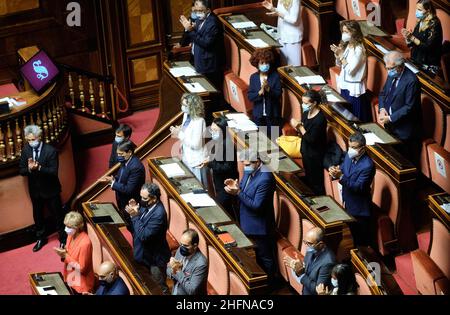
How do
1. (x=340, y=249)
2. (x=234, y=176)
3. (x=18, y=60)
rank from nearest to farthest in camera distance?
1. (x=340, y=249)
2. (x=234, y=176)
3. (x=18, y=60)

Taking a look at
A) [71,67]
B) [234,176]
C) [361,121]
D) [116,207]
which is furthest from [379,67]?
[71,67]

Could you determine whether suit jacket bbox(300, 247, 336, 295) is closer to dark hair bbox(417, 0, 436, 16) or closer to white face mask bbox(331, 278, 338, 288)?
white face mask bbox(331, 278, 338, 288)

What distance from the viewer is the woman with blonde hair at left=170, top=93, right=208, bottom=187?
8.55m

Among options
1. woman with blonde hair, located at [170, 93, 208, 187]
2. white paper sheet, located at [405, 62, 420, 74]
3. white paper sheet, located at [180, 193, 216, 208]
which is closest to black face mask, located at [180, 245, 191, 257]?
white paper sheet, located at [180, 193, 216, 208]

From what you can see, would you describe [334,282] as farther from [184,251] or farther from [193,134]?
[193,134]

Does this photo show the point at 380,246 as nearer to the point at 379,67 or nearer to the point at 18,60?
the point at 379,67

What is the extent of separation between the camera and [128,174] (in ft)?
28.4

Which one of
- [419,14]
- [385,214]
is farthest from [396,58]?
[385,214]

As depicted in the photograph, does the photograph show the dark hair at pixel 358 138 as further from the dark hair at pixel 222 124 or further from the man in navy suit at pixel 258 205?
the dark hair at pixel 222 124

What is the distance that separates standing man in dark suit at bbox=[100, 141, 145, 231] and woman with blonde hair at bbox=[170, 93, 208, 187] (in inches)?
14.9

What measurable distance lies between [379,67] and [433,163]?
1.00 meters

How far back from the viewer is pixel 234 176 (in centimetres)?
870

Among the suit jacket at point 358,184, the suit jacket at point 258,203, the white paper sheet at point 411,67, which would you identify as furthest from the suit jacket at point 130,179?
the white paper sheet at point 411,67

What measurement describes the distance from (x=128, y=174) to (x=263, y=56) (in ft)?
4.54
